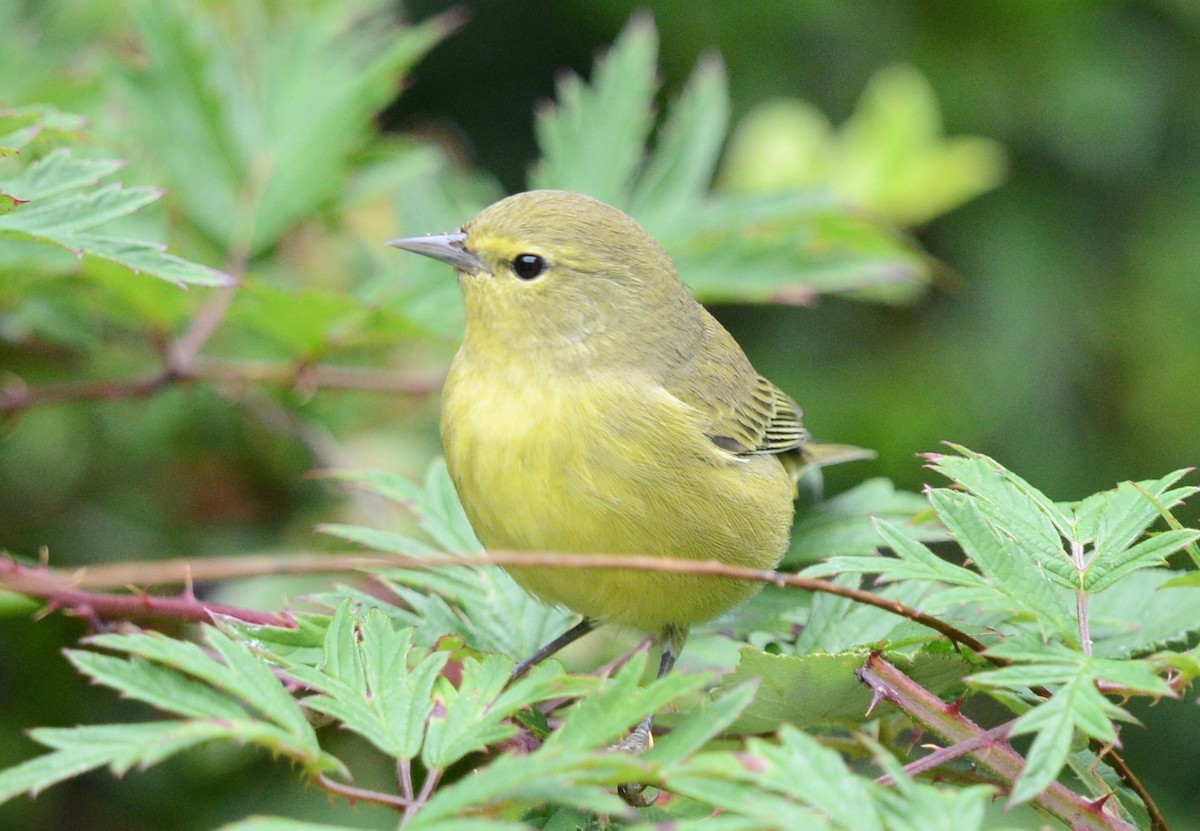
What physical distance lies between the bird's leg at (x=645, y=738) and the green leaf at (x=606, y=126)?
149 centimetres

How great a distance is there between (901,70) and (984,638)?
3.96 metres

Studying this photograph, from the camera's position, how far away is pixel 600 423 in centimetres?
287

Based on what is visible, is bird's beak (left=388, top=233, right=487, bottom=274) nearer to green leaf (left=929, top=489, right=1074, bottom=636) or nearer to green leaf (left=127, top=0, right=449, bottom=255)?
green leaf (left=127, top=0, right=449, bottom=255)

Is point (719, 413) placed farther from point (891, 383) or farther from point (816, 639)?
point (891, 383)

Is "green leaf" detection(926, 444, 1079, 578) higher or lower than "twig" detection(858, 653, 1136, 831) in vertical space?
higher

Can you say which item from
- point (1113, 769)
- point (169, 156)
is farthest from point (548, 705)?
point (169, 156)

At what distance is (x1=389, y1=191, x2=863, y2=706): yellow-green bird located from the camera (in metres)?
2.75

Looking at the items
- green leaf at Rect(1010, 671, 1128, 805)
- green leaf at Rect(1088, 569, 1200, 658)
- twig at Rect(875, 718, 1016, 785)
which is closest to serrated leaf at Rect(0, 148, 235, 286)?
twig at Rect(875, 718, 1016, 785)

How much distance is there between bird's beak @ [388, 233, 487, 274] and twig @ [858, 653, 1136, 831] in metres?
1.61

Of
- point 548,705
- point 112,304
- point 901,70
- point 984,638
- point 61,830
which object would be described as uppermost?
point 901,70

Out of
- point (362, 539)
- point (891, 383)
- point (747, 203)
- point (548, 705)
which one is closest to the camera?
point (548, 705)

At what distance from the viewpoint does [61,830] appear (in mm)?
3867

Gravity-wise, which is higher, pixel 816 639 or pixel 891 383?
pixel 816 639

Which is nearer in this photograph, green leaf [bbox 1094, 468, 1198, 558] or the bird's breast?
green leaf [bbox 1094, 468, 1198, 558]
